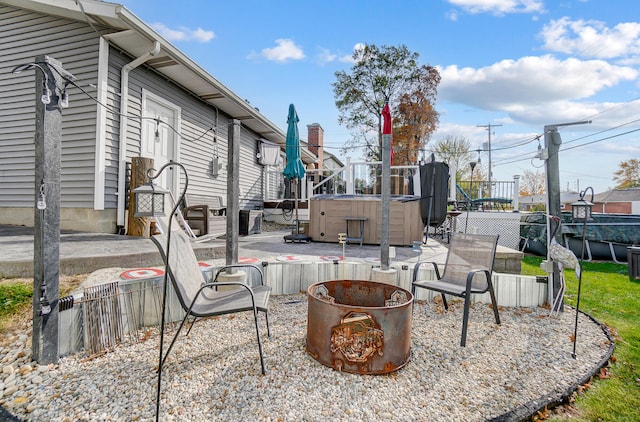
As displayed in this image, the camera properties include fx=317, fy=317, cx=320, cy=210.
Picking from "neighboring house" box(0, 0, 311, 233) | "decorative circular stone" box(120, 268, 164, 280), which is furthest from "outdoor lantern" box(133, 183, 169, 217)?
"neighboring house" box(0, 0, 311, 233)

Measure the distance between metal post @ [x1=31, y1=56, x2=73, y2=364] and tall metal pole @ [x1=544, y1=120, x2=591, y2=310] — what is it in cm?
415

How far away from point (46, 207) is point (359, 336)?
212 centimetres

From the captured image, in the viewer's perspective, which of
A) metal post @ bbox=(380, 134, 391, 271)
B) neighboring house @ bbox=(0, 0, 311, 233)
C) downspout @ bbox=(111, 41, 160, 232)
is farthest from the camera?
downspout @ bbox=(111, 41, 160, 232)

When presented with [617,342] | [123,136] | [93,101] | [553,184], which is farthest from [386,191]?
[93,101]

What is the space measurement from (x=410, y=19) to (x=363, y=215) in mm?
6885

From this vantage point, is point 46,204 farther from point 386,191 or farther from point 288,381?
point 386,191

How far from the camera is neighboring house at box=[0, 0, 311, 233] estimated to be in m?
4.90

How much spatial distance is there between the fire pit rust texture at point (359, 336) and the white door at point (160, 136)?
4.71 metres

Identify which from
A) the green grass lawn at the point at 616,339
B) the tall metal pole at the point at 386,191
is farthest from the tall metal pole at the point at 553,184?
the tall metal pole at the point at 386,191

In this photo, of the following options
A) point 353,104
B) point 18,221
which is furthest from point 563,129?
point 353,104

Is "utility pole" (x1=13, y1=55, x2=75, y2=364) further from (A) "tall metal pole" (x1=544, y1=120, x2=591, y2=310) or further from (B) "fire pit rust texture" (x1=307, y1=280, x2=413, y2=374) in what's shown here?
(A) "tall metal pole" (x1=544, y1=120, x2=591, y2=310)

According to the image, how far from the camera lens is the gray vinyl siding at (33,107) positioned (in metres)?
5.00

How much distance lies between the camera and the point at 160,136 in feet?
20.8

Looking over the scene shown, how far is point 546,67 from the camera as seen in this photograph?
43.0 feet
